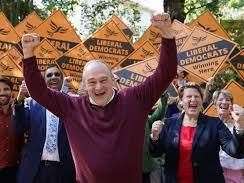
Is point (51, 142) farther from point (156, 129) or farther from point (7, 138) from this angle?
point (156, 129)

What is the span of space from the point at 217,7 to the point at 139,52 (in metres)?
11.5

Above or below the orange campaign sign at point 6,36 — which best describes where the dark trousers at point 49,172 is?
below

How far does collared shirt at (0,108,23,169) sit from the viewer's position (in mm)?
5316

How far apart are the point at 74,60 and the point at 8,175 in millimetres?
3105

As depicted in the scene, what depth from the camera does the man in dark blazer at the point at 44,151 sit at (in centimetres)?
529

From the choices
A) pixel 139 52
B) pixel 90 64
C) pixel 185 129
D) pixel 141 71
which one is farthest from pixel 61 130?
pixel 139 52

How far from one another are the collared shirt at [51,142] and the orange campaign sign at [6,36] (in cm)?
358

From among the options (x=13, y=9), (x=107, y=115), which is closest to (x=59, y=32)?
(x=107, y=115)

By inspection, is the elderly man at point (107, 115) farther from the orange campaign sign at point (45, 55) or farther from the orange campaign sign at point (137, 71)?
the orange campaign sign at point (45, 55)

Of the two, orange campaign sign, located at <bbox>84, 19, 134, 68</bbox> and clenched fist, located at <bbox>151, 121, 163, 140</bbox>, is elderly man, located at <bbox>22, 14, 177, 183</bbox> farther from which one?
orange campaign sign, located at <bbox>84, 19, 134, 68</bbox>

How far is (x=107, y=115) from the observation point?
3.61 meters

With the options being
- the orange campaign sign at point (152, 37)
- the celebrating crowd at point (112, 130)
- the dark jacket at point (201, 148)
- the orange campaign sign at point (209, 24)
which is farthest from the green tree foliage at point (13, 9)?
the dark jacket at point (201, 148)

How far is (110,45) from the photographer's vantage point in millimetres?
8430

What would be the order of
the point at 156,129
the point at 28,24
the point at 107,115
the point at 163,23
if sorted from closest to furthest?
the point at 163,23 → the point at 107,115 → the point at 156,129 → the point at 28,24
